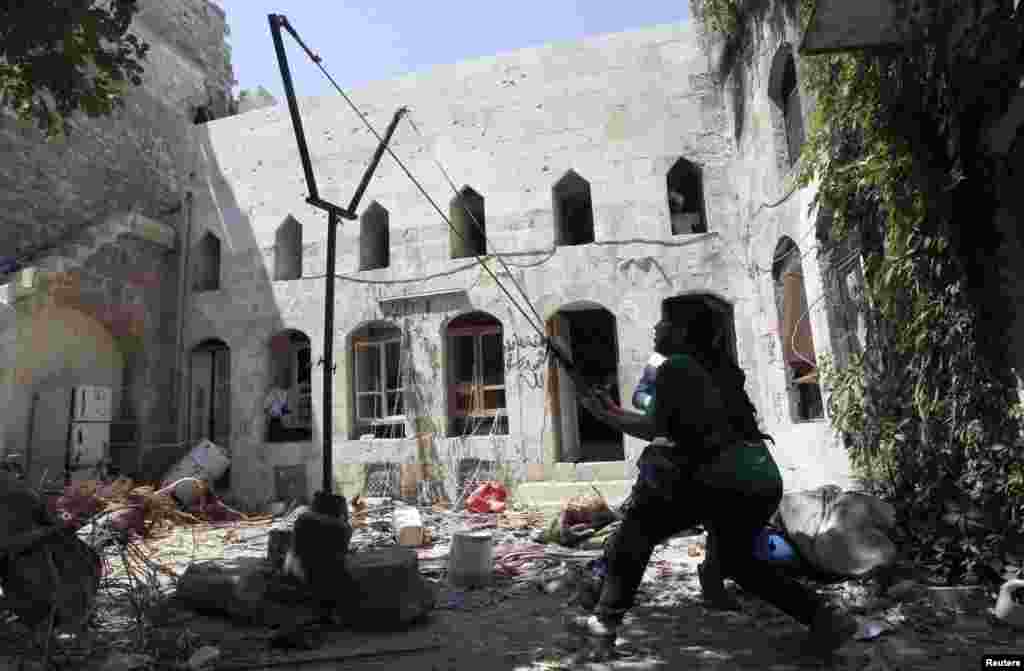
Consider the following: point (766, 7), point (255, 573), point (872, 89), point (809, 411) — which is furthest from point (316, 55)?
point (809, 411)

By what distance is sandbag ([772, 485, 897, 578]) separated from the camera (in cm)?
443

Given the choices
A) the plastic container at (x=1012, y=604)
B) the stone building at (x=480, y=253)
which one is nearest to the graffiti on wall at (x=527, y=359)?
the stone building at (x=480, y=253)

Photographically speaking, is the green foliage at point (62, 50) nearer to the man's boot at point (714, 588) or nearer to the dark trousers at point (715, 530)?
the dark trousers at point (715, 530)

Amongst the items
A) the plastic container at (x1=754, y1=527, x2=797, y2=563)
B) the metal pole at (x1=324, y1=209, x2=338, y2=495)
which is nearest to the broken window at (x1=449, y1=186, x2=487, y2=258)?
the metal pole at (x1=324, y1=209, x2=338, y2=495)

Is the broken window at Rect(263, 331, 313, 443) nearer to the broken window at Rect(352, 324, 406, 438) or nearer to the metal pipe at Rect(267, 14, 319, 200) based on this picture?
the broken window at Rect(352, 324, 406, 438)

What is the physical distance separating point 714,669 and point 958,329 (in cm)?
295

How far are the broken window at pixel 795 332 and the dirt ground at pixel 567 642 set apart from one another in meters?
3.28

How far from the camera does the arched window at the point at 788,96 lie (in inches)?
280

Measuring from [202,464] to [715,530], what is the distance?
9936 millimetres

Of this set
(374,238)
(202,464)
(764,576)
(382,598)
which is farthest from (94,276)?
(764,576)

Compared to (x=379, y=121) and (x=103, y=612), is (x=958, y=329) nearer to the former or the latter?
(x=103, y=612)

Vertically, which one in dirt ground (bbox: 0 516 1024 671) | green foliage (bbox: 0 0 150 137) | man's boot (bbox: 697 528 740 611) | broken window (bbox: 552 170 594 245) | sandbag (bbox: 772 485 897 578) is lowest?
dirt ground (bbox: 0 516 1024 671)

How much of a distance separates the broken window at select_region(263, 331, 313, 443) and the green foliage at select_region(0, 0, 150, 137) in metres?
6.20

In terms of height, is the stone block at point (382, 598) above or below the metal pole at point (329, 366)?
below
